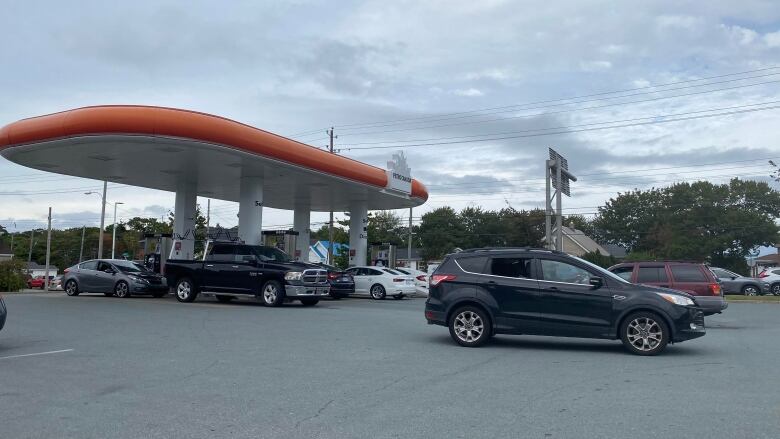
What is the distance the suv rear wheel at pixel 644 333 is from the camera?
10859 millimetres

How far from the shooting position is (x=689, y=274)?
57.4ft

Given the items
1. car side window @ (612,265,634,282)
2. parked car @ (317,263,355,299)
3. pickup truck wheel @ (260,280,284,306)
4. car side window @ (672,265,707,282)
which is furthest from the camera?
parked car @ (317,263,355,299)

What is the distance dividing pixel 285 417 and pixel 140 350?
5.25 m

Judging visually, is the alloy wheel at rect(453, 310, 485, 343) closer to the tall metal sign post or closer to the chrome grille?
the chrome grille

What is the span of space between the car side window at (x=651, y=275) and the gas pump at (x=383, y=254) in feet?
69.8

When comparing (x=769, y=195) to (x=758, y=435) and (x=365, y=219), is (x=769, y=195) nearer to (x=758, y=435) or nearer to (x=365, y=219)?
(x=365, y=219)

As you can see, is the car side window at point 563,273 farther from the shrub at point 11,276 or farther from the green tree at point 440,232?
the green tree at point 440,232

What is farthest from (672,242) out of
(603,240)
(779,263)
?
(779,263)

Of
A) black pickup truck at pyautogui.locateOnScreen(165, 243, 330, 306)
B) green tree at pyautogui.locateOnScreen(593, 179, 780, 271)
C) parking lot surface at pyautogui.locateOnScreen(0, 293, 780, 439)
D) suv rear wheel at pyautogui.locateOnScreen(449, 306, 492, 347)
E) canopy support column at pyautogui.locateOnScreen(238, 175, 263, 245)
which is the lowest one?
parking lot surface at pyautogui.locateOnScreen(0, 293, 780, 439)

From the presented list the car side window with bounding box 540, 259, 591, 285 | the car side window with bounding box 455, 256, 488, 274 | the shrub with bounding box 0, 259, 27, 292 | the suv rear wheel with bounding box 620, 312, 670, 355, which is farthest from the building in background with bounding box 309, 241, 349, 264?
the suv rear wheel with bounding box 620, 312, 670, 355

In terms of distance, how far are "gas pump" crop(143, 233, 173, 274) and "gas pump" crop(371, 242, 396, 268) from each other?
13026 millimetres

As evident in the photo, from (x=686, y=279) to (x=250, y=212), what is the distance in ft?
53.1

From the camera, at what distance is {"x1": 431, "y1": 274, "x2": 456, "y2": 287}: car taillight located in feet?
39.7

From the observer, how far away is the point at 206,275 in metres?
21.8
